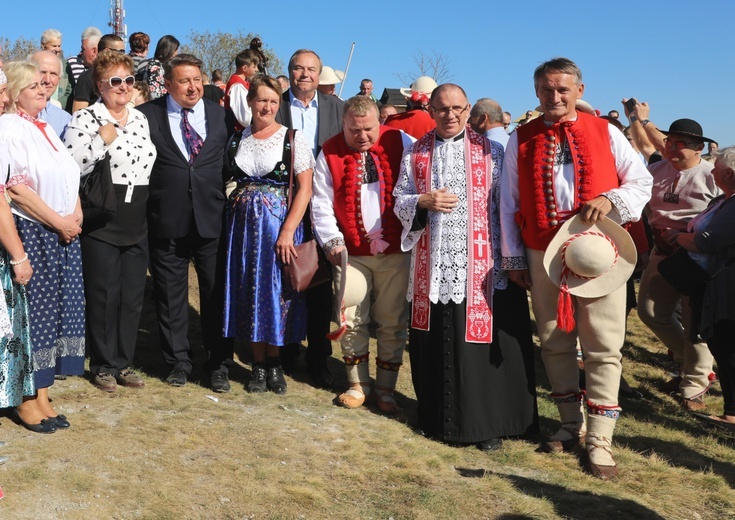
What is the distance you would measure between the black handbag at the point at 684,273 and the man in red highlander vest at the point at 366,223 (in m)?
1.96

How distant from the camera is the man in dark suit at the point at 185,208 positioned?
5.47 metres

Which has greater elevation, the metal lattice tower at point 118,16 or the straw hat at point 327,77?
the metal lattice tower at point 118,16

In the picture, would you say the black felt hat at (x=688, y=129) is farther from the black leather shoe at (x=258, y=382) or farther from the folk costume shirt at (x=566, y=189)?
the black leather shoe at (x=258, y=382)

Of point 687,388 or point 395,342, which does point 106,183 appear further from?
point 687,388

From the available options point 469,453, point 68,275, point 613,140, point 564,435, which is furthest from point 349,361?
point 613,140

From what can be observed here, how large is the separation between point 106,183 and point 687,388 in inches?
181

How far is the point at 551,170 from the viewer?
4602mm

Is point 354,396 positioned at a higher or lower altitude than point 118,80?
lower

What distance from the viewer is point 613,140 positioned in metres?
4.62

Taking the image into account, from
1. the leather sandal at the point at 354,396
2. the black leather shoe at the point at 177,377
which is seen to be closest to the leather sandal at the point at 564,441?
the leather sandal at the point at 354,396

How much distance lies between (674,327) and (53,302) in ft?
15.4

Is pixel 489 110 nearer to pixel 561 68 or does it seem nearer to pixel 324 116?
pixel 324 116

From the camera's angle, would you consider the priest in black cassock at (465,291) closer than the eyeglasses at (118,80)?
Yes

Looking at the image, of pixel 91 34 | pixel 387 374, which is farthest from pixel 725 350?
pixel 91 34
